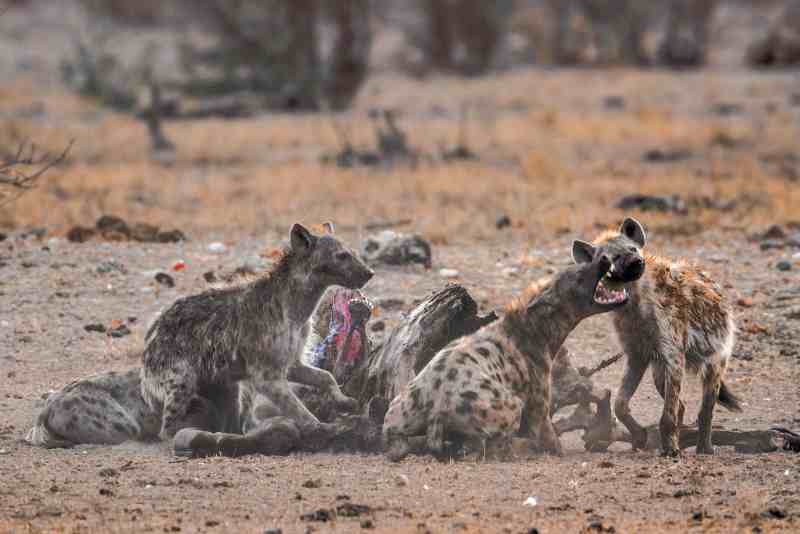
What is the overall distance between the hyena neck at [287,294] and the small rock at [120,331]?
7.87 feet

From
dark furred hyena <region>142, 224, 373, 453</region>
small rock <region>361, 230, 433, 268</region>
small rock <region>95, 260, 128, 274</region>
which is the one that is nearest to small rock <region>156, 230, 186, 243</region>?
small rock <region>95, 260, 128, 274</region>

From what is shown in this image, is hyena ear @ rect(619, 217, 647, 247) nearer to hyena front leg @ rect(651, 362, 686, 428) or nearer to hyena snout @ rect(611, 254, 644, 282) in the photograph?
hyena snout @ rect(611, 254, 644, 282)

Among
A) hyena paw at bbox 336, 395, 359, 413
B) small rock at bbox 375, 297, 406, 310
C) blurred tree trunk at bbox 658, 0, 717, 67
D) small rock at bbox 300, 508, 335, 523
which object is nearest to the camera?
small rock at bbox 300, 508, 335, 523

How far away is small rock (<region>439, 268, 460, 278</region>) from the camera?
35.9 ft

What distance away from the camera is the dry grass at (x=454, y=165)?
1412cm

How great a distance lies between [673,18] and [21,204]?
1996 centimetres

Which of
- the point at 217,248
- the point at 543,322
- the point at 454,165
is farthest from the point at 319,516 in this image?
the point at 454,165

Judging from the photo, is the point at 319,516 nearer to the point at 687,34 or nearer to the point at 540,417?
the point at 540,417

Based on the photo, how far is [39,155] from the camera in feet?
62.2

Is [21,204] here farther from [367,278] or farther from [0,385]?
[367,278]

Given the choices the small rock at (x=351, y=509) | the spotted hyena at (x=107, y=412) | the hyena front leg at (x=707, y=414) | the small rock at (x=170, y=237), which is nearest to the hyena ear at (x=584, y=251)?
the hyena front leg at (x=707, y=414)

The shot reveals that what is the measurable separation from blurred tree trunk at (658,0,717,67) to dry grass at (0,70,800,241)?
434 cm

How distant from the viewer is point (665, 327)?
7285 mm

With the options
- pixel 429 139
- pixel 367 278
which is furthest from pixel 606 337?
pixel 429 139
